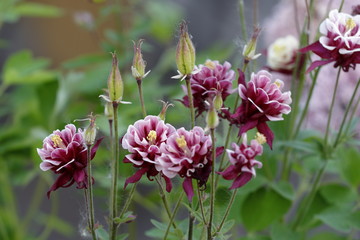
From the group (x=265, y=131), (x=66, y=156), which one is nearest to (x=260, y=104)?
(x=265, y=131)

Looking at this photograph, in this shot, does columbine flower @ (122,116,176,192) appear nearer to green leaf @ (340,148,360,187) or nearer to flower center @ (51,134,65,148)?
flower center @ (51,134,65,148)

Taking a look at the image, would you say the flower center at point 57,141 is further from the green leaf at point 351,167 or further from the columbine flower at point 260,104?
the green leaf at point 351,167

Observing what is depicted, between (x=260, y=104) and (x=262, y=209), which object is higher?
(x=260, y=104)

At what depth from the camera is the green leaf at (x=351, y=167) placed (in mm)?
617

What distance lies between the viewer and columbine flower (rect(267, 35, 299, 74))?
23.0 inches

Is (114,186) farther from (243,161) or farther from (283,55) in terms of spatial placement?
(283,55)

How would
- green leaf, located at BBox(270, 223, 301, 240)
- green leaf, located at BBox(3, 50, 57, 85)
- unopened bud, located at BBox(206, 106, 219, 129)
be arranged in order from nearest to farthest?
unopened bud, located at BBox(206, 106, 219, 129) < green leaf, located at BBox(270, 223, 301, 240) < green leaf, located at BBox(3, 50, 57, 85)

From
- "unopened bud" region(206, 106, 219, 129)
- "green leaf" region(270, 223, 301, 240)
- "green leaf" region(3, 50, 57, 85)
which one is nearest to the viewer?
"unopened bud" region(206, 106, 219, 129)

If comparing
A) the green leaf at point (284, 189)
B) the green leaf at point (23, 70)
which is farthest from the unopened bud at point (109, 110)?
the green leaf at point (23, 70)

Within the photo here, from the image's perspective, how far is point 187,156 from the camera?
1.11 feet

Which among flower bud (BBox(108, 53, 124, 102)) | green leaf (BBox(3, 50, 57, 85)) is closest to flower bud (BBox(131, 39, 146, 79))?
flower bud (BBox(108, 53, 124, 102))

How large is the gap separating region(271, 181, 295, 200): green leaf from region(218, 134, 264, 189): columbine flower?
0.23 metres

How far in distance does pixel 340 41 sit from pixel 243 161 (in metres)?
0.12

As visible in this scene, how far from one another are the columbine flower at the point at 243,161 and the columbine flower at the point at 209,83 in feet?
0.19
